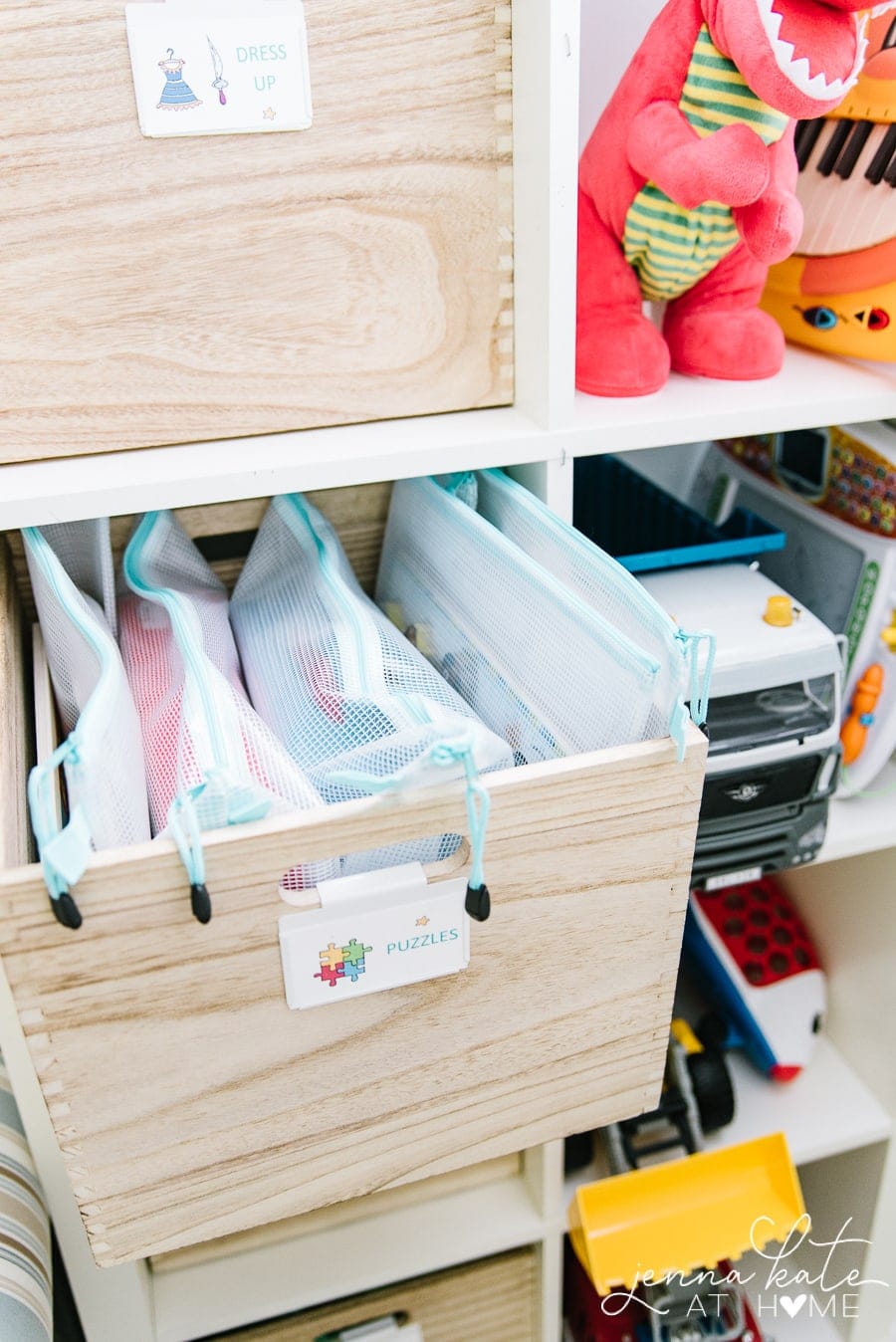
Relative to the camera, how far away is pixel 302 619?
28.2 inches

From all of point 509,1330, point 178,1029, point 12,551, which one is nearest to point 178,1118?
point 178,1029

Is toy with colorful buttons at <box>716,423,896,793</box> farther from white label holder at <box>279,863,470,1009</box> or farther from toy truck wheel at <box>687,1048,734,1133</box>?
white label holder at <box>279,863,470,1009</box>

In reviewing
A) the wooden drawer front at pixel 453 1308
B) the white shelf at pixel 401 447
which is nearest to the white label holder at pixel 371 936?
the white shelf at pixel 401 447

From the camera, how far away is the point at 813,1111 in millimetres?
1073

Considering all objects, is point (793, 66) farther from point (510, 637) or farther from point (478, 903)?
point (478, 903)

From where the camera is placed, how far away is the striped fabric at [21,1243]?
692mm

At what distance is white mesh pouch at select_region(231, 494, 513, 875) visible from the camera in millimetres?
532

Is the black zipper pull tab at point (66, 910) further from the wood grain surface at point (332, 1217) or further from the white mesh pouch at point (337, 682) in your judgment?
the wood grain surface at point (332, 1217)

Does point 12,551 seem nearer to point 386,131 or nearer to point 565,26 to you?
point 386,131

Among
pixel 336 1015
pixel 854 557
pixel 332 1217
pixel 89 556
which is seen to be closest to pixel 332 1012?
pixel 336 1015

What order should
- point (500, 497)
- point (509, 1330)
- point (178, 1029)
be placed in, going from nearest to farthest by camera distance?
point (178, 1029), point (500, 497), point (509, 1330)

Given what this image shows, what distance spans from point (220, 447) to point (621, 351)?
11.5 inches

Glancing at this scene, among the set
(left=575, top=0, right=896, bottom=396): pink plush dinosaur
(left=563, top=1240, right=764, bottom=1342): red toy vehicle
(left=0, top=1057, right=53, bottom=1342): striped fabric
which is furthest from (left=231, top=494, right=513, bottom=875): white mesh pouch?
(left=563, top=1240, right=764, bottom=1342): red toy vehicle

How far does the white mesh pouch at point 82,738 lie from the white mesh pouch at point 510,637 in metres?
0.22
